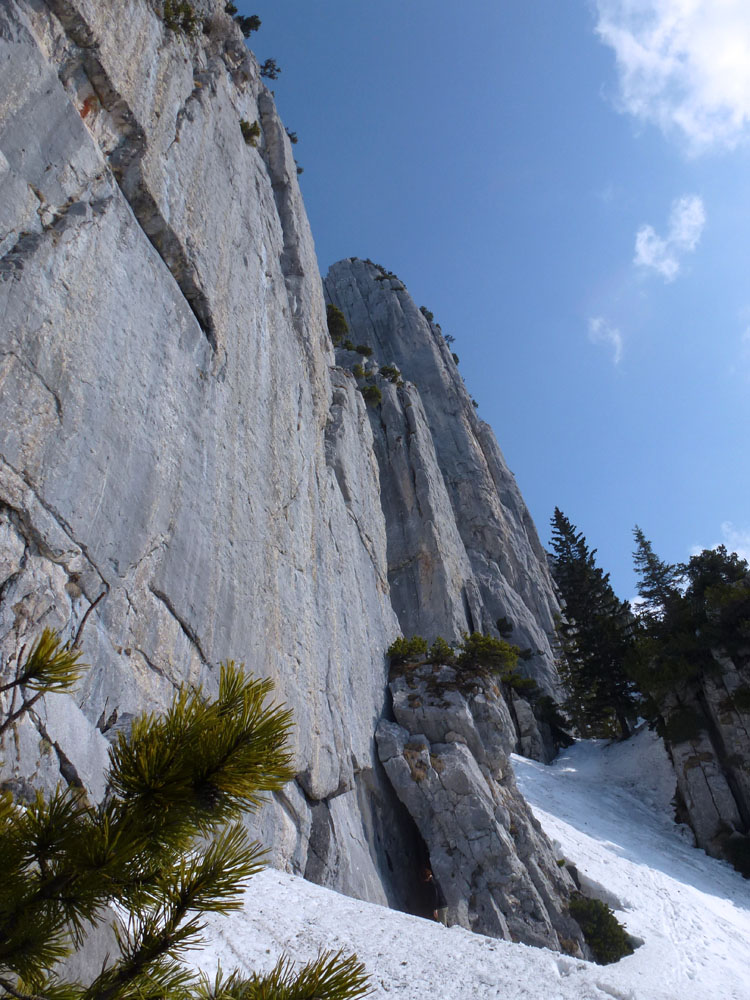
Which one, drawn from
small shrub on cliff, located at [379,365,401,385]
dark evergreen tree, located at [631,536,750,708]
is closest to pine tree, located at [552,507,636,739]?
dark evergreen tree, located at [631,536,750,708]

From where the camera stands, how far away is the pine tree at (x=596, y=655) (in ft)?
119

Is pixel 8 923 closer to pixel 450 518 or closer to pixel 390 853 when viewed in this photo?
pixel 390 853

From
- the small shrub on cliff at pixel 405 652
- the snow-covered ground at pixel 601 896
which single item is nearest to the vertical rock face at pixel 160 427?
the small shrub on cliff at pixel 405 652

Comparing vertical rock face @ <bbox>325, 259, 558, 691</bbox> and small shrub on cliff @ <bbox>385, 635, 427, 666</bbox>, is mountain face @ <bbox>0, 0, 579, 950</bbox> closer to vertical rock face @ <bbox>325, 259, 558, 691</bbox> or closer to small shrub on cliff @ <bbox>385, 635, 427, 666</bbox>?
small shrub on cliff @ <bbox>385, 635, 427, 666</bbox>

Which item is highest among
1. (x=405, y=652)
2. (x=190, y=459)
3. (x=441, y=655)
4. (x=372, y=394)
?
(x=372, y=394)

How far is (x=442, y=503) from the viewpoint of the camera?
4769 cm

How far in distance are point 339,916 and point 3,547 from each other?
7986mm

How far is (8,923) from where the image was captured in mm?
2979

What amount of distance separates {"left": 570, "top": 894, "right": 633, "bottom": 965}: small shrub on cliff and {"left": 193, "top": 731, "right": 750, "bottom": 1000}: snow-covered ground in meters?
0.37

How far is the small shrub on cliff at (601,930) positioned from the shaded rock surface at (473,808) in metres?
0.37

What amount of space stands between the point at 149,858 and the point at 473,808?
Result: 18073 mm

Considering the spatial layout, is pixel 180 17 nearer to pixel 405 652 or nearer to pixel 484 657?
pixel 405 652

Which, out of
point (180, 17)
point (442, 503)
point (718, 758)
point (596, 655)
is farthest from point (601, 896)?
point (442, 503)

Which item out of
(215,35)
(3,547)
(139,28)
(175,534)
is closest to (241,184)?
(139,28)
